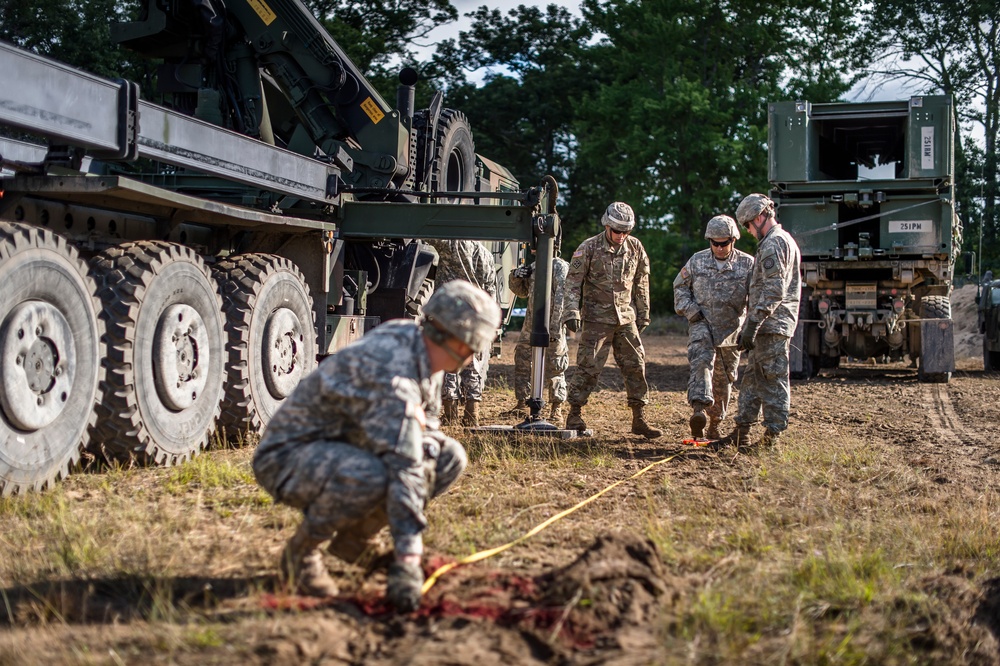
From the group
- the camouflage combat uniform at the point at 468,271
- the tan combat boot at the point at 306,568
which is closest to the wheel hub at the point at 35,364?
the tan combat boot at the point at 306,568

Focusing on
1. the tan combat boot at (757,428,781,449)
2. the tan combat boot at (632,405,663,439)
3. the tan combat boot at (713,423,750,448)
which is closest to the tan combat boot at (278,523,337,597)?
the tan combat boot at (757,428,781,449)

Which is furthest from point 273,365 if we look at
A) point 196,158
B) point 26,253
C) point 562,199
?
point 562,199

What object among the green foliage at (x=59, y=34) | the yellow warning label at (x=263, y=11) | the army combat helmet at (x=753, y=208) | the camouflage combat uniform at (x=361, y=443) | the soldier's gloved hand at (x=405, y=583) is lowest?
the soldier's gloved hand at (x=405, y=583)

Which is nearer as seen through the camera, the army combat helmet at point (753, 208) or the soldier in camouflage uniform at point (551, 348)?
the army combat helmet at point (753, 208)

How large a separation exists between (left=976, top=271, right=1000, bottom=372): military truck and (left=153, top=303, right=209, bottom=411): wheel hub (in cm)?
1375

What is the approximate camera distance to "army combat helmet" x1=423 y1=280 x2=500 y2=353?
14.2 ft

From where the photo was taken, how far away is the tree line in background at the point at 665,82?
103ft

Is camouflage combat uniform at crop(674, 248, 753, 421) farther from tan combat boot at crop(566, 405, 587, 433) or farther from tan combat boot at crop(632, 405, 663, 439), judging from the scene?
tan combat boot at crop(566, 405, 587, 433)

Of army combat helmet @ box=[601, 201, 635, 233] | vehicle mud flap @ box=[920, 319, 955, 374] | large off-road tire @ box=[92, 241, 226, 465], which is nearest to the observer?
large off-road tire @ box=[92, 241, 226, 465]

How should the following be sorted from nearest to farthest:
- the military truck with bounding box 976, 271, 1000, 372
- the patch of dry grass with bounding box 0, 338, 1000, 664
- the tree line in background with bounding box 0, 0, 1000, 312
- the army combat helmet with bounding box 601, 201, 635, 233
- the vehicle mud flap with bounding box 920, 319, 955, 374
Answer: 1. the patch of dry grass with bounding box 0, 338, 1000, 664
2. the army combat helmet with bounding box 601, 201, 635, 233
3. the vehicle mud flap with bounding box 920, 319, 955, 374
4. the military truck with bounding box 976, 271, 1000, 372
5. the tree line in background with bounding box 0, 0, 1000, 312

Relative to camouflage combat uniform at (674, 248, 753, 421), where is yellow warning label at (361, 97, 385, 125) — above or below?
above

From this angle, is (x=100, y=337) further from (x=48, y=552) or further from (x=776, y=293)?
(x=776, y=293)

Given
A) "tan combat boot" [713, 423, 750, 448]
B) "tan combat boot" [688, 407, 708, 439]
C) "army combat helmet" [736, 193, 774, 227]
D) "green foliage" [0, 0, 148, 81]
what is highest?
"green foliage" [0, 0, 148, 81]

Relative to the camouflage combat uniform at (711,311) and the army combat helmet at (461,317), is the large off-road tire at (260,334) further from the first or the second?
the army combat helmet at (461,317)
